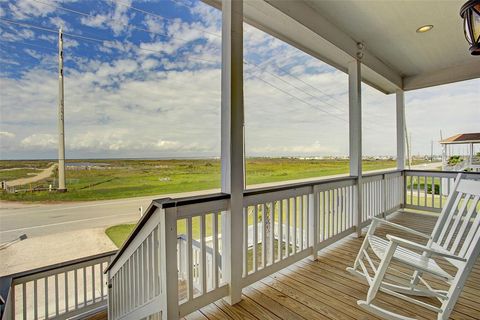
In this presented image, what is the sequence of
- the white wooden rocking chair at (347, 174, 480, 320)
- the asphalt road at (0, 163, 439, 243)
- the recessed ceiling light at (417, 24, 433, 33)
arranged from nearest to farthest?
1. the white wooden rocking chair at (347, 174, 480, 320)
2. the asphalt road at (0, 163, 439, 243)
3. the recessed ceiling light at (417, 24, 433, 33)

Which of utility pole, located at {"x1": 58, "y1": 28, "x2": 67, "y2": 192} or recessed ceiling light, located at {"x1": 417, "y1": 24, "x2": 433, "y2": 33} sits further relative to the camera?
recessed ceiling light, located at {"x1": 417, "y1": 24, "x2": 433, "y2": 33}

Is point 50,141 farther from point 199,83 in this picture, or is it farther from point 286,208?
point 286,208

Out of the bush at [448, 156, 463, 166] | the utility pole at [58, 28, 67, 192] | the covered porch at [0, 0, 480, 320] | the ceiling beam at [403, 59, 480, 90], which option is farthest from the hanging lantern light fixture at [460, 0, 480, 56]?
the bush at [448, 156, 463, 166]

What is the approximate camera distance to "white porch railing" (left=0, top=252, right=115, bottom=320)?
7.15 ft

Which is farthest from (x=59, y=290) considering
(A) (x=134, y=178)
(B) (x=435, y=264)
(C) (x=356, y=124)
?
(C) (x=356, y=124)

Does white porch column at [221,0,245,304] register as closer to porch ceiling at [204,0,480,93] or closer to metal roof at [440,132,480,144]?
porch ceiling at [204,0,480,93]

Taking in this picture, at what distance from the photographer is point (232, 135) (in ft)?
6.36

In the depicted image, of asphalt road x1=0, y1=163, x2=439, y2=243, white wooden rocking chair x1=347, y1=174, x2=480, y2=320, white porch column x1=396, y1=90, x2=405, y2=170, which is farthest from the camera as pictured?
white porch column x1=396, y1=90, x2=405, y2=170

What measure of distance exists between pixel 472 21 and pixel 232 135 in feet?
6.01

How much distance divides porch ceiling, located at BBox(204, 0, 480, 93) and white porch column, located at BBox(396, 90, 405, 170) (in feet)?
2.01

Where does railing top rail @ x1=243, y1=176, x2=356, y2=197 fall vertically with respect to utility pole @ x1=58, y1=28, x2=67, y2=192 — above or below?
below

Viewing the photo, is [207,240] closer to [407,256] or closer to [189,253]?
[189,253]

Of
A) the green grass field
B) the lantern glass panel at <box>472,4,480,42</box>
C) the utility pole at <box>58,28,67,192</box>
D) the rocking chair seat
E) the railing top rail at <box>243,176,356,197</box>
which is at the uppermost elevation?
the lantern glass panel at <box>472,4,480,42</box>

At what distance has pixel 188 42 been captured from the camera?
2408 mm
